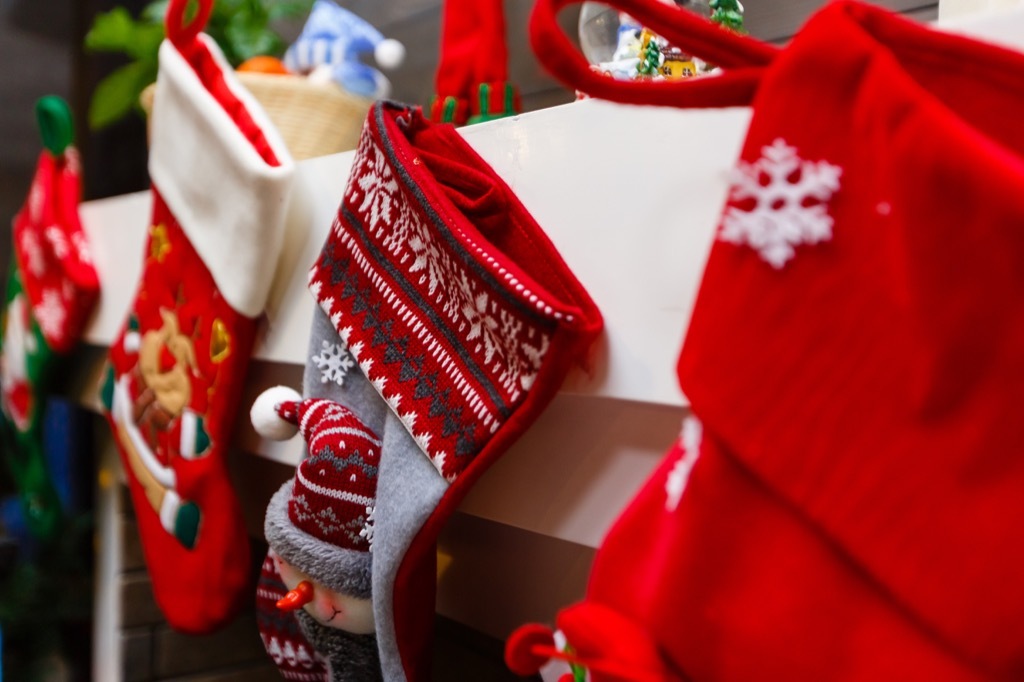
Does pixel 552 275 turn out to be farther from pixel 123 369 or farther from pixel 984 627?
pixel 123 369

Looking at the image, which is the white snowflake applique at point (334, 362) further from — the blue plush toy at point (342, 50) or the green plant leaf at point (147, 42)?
the green plant leaf at point (147, 42)

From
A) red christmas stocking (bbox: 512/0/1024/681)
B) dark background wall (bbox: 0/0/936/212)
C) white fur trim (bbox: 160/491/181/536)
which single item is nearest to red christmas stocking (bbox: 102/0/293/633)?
white fur trim (bbox: 160/491/181/536)

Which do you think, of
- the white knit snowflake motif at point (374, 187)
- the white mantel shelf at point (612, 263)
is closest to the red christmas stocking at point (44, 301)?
the white knit snowflake motif at point (374, 187)

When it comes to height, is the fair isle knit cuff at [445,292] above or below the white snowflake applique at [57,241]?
above

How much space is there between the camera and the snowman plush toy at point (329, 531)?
0.67 meters

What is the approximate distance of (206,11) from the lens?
0.97 meters

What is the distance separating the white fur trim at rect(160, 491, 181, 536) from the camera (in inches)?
38.8

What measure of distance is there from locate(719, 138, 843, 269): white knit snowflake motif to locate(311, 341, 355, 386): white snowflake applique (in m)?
0.40

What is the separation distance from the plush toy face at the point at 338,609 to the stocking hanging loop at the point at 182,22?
24.6 inches

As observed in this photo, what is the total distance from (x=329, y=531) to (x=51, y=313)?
2.80ft

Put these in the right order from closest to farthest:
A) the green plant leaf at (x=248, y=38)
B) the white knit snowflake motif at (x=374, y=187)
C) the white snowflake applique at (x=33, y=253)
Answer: the white knit snowflake motif at (x=374, y=187) < the green plant leaf at (x=248, y=38) < the white snowflake applique at (x=33, y=253)

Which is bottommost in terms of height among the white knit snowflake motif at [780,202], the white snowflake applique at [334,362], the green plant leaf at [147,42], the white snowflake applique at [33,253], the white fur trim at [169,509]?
the white fur trim at [169,509]

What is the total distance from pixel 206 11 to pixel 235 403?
1.49 feet

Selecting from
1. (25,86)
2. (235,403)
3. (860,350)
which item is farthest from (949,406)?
(25,86)
